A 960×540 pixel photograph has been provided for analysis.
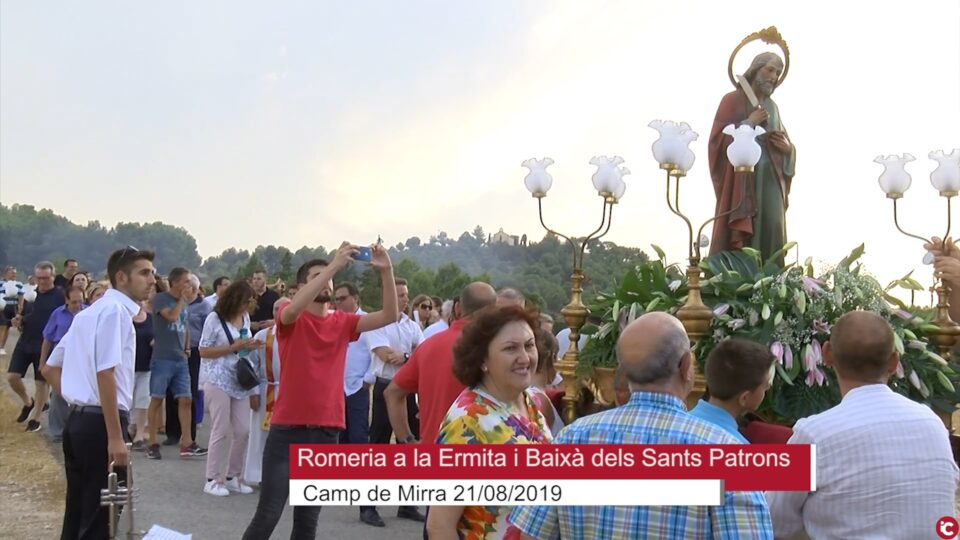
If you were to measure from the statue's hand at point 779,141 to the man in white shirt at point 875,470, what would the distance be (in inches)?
144

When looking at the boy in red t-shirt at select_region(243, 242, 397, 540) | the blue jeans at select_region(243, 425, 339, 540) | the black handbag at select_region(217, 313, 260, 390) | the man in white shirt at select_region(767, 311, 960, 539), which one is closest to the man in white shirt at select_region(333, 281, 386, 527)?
the black handbag at select_region(217, 313, 260, 390)

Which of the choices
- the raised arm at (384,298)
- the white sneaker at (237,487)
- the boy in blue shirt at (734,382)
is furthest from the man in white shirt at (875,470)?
the white sneaker at (237,487)

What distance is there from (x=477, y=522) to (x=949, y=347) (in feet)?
11.9

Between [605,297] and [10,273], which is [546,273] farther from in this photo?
[10,273]

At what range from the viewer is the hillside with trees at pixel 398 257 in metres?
8.76

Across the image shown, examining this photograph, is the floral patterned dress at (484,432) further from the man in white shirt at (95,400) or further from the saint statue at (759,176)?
the saint statue at (759,176)

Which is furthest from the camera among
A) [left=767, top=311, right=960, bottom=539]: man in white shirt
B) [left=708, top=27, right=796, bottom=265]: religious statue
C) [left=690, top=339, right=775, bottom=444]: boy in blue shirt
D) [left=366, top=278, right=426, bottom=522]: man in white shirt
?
[left=366, top=278, right=426, bottom=522]: man in white shirt

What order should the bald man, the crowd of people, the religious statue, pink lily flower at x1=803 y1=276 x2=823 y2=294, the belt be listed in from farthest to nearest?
the religious statue, pink lily flower at x1=803 y1=276 x2=823 y2=294, the belt, the crowd of people, the bald man

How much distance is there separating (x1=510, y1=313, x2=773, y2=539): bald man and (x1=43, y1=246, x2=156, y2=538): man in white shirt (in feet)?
9.51

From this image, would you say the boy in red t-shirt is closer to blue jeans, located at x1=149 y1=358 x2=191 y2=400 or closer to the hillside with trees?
the hillside with trees

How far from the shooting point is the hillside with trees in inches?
345

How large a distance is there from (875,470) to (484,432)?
4.11 feet

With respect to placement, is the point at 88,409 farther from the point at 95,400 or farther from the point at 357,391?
the point at 357,391
